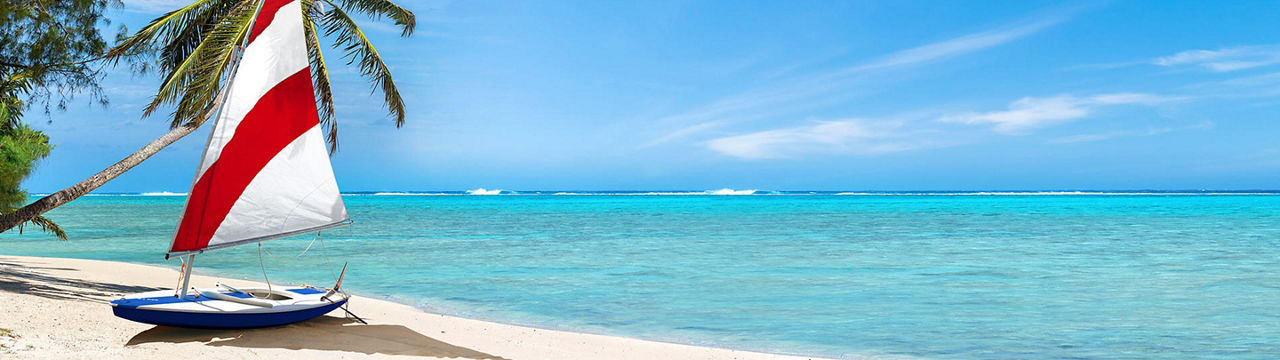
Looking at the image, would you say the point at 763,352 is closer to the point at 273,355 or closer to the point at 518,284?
the point at 273,355

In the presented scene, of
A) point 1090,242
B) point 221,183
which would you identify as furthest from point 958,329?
point 1090,242

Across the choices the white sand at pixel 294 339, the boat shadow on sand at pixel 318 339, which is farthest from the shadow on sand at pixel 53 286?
the boat shadow on sand at pixel 318 339

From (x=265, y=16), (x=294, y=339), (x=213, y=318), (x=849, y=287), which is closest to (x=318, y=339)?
(x=294, y=339)

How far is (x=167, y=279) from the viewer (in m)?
14.7

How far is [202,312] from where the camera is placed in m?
7.59

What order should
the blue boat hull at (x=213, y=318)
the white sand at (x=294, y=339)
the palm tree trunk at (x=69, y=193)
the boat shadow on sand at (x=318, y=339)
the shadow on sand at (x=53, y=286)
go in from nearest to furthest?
the white sand at (x=294, y=339)
the blue boat hull at (x=213, y=318)
the boat shadow on sand at (x=318, y=339)
the palm tree trunk at (x=69, y=193)
the shadow on sand at (x=53, y=286)

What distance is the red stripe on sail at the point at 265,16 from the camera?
8039 mm

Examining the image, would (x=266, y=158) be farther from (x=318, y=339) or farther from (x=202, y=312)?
(x=318, y=339)

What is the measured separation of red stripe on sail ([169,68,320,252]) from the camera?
7.87 m

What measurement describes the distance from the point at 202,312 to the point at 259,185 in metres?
1.40

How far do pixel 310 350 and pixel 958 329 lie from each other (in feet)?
25.9

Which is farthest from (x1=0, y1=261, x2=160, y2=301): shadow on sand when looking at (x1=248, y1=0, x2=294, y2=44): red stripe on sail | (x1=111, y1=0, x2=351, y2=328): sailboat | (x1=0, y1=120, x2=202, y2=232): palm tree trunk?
(x1=248, y1=0, x2=294, y2=44): red stripe on sail

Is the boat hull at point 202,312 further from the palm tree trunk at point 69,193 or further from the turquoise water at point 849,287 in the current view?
the turquoise water at point 849,287

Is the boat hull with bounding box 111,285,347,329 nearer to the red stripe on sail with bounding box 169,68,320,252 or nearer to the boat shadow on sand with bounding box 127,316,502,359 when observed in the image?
the boat shadow on sand with bounding box 127,316,502,359
